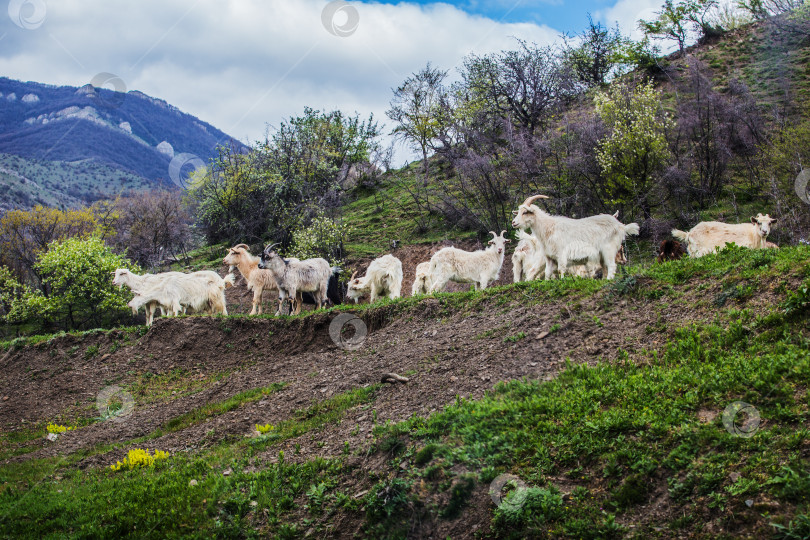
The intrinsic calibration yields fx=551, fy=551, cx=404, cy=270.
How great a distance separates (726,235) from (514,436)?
12.4 metres

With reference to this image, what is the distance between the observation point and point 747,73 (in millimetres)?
35406

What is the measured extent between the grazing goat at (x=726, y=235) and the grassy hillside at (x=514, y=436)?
739 cm

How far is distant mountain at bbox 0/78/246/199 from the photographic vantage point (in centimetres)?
9144

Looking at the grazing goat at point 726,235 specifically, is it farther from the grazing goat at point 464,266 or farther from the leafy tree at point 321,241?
the leafy tree at point 321,241

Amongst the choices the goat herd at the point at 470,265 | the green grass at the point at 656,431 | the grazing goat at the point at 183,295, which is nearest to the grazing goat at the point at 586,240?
the goat herd at the point at 470,265

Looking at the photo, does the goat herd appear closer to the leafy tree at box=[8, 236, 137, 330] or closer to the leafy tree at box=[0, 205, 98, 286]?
the leafy tree at box=[8, 236, 137, 330]

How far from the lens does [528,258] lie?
54.3ft

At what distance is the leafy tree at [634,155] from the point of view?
21.9 meters

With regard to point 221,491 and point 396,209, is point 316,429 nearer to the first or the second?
point 221,491

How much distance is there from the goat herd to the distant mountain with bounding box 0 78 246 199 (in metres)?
69.7

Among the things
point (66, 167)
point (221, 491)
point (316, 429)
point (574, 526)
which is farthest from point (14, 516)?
point (66, 167)

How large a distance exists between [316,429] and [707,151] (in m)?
22.5

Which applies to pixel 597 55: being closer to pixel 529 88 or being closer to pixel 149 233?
pixel 529 88

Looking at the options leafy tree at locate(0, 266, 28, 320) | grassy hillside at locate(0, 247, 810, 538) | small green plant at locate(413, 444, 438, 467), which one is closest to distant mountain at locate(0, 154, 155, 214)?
leafy tree at locate(0, 266, 28, 320)
